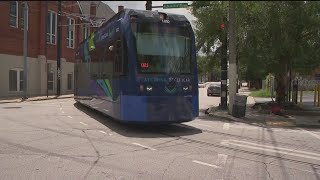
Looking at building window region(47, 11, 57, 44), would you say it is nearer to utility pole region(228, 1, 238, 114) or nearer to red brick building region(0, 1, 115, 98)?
red brick building region(0, 1, 115, 98)

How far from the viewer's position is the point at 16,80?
38.2 metres

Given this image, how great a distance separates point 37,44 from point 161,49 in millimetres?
29794

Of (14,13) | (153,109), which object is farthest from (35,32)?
(153,109)

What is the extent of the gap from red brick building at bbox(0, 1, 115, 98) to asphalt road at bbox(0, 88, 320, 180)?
70.0 ft

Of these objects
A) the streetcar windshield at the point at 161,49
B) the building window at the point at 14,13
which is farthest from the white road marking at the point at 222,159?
the building window at the point at 14,13

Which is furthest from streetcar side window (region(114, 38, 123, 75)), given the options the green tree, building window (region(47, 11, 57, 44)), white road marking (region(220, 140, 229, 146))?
building window (region(47, 11, 57, 44))

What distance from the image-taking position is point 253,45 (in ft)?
72.5

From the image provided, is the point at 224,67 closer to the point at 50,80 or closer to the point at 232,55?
the point at 232,55

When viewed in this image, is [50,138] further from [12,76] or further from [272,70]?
[12,76]

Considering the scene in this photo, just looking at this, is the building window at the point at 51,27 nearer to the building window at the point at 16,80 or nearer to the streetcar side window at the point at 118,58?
the building window at the point at 16,80

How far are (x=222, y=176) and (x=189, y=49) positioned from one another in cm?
669

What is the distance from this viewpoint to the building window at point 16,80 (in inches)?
1479

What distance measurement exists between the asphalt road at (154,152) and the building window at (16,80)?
71.9 feet

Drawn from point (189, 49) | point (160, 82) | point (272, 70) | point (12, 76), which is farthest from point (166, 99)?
point (12, 76)
